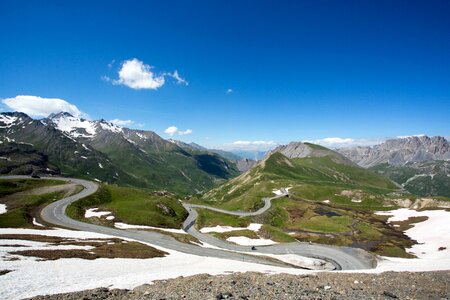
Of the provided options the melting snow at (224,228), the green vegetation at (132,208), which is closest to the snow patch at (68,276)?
the green vegetation at (132,208)

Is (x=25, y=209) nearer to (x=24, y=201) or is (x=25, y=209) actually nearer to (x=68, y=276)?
(x=24, y=201)

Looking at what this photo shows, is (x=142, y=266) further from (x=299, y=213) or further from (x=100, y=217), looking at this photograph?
(x=299, y=213)

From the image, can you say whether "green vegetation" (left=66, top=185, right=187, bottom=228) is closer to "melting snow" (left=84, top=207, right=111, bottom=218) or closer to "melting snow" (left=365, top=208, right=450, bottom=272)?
"melting snow" (left=84, top=207, right=111, bottom=218)

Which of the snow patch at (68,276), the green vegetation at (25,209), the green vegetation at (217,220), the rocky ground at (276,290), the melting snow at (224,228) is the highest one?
the rocky ground at (276,290)

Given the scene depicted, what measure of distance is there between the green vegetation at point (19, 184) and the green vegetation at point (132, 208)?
1276 inches

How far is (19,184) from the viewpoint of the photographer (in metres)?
166

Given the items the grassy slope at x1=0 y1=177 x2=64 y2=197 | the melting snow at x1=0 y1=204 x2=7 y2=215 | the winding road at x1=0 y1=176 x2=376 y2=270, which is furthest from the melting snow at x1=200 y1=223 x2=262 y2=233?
the grassy slope at x1=0 y1=177 x2=64 y2=197

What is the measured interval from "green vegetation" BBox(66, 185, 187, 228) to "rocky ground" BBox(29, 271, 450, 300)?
97.4 meters

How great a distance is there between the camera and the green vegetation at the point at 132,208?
128750mm

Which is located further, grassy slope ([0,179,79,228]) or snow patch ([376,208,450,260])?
snow patch ([376,208,450,260])

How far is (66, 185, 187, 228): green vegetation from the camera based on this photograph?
12875 centimetres

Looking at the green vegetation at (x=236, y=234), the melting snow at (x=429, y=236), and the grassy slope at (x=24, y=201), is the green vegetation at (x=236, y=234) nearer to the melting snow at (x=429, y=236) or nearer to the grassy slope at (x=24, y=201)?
the melting snow at (x=429, y=236)

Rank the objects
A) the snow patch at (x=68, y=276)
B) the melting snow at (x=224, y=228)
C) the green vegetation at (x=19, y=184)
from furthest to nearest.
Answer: the green vegetation at (x=19, y=184) → the melting snow at (x=224, y=228) → the snow patch at (x=68, y=276)

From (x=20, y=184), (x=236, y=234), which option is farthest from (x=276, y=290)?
(x=20, y=184)
